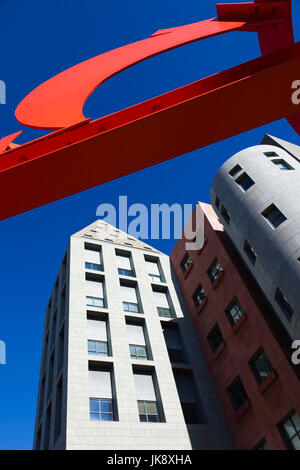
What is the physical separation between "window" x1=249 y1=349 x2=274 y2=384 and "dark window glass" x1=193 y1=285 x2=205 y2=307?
7556 mm

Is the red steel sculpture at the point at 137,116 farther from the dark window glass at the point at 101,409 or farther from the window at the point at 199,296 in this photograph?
the window at the point at 199,296

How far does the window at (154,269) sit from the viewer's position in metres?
31.4

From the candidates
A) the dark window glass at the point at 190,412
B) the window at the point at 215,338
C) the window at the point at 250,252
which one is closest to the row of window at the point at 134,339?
the window at the point at 215,338

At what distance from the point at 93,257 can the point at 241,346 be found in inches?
598

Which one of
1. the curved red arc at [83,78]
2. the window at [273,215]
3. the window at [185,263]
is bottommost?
the curved red arc at [83,78]

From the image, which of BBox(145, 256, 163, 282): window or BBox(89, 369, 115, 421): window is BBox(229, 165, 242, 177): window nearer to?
BBox(145, 256, 163, 282): window

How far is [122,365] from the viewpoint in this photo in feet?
72.4

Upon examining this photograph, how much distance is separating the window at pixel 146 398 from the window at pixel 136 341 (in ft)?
4.43

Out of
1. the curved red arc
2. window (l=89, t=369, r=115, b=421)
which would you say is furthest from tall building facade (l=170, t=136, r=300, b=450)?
the curved red arc

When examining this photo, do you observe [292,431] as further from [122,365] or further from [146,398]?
[122,365]

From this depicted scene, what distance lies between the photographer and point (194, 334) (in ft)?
88.3

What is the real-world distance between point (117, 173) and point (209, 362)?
940 inches

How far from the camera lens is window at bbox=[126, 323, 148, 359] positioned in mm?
23766
